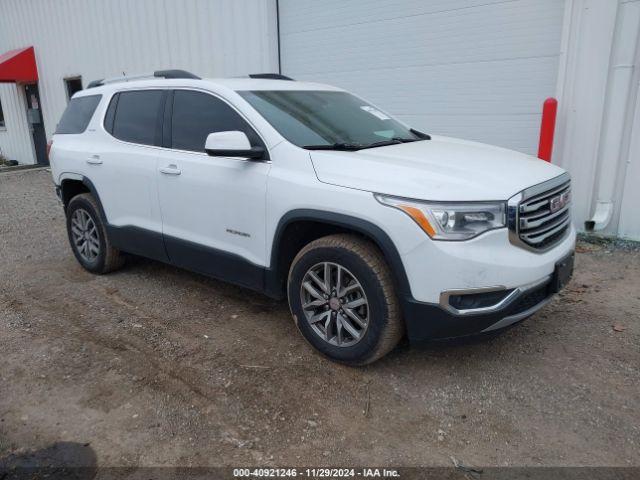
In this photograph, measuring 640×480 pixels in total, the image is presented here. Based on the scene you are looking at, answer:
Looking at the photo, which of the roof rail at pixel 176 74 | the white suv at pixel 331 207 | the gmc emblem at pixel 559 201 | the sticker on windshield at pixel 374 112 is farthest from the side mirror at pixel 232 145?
the gmc emblem at pixel 559 201

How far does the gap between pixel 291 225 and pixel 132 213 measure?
1832 millimetres

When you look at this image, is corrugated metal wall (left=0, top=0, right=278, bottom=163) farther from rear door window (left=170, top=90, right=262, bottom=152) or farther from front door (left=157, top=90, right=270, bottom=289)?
front door (left=157, top=90, right=270, bottom=289)

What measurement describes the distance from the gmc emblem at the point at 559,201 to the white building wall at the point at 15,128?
16.3 meters

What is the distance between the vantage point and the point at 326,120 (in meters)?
3.92

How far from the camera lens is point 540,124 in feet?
Answer: 21.5

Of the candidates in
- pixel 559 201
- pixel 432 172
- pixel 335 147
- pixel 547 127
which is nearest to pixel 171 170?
pixel 335 147

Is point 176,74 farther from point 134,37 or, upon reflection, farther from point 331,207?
point 134,37

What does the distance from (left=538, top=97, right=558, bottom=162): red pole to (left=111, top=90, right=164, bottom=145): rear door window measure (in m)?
4.20

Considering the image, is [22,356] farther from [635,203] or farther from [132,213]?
[635,203]

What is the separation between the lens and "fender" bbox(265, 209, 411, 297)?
2.96 m

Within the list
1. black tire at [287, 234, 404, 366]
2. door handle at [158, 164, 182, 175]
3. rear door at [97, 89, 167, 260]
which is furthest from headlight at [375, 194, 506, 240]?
rear door at [97, 89, 167, 260]

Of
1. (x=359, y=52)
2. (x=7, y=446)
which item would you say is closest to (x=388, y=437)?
(x=7, y=446)

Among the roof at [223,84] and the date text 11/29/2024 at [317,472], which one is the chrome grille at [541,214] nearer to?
the date text 11/29/2024 at [317,472]

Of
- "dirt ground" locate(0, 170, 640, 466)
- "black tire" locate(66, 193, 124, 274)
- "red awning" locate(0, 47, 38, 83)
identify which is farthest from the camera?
"red awning" locate(0, 47, 38, 83)
